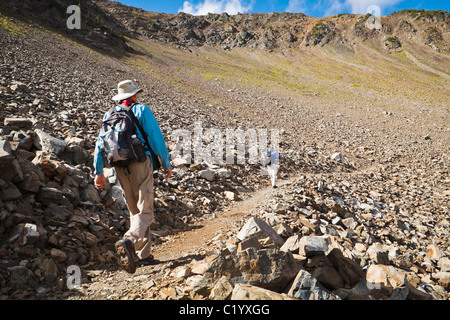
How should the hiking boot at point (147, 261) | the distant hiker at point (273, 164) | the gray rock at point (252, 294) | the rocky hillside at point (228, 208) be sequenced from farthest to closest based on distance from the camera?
the distant hiker at point (273, 164) → the hiking boot at point (147, 261) → the rocky hillside at point (228, 208) → the gray rock at point (252, 294)

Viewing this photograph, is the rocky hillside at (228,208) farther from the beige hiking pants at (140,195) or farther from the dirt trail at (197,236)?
the beige hiking pants at (140,195)

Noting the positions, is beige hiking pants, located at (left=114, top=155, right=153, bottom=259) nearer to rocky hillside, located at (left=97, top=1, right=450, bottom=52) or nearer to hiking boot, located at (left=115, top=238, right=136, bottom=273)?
hiking boot, located at (left=115, top=238, right=136, bottom=273)

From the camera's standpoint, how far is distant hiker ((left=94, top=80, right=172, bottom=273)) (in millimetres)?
3391

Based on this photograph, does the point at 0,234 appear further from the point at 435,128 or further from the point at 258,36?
the point at 258,36

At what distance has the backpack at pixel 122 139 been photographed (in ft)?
11.1

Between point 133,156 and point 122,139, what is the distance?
28cm

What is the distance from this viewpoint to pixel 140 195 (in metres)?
3.64

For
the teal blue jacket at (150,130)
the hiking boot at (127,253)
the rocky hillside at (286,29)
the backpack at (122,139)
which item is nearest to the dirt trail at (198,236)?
the hiking boot at (127,253)

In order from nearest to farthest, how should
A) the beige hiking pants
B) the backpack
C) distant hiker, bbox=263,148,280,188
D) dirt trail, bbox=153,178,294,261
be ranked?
the backpack → the beige hiking pants → dirt trail, bbox=153,178,294,261 → distant hiker, bbox=263,148,280,188

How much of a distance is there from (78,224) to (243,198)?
15.5 feet

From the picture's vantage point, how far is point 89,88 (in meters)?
14.7

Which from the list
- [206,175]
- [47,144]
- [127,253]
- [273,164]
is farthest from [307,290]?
[273,164]

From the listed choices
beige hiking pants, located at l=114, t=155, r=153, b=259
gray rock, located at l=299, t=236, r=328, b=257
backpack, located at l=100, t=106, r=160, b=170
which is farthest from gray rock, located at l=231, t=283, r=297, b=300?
backpack, located at l=100, t=106, r=160, b=170
